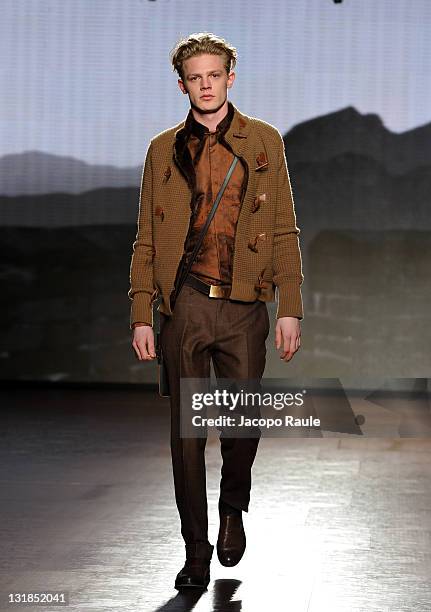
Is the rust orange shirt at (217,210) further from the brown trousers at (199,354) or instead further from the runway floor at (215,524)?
the runway floor at (215,524)

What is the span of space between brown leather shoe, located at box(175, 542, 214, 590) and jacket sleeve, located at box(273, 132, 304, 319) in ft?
1.83

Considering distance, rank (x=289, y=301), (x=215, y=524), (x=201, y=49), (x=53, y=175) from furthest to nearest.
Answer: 1. (x=53, y=175)
2. (x=215, y=524)
3. (x=289, y=301)
4. (x=201, y=49)

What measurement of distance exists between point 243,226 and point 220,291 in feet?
0.52

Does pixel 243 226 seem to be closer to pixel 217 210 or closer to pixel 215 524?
pixel 217 210

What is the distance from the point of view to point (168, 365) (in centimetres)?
327

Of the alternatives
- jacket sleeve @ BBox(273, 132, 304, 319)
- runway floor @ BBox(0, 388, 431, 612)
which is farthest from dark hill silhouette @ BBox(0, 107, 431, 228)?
jacket sleeve @ BBox(273, 132, 304, 319)

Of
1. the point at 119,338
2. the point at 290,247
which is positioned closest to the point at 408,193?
the point at 119,338

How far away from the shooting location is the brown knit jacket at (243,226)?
321 centimetres

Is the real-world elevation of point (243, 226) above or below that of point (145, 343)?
above

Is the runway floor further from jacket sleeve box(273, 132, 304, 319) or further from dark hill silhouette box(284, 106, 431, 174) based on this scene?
dark hill silhouette box(284, 106, 431, 174)

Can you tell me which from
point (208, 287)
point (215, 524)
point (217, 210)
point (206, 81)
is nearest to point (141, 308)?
point (208, 287)

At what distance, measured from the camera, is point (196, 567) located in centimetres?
322

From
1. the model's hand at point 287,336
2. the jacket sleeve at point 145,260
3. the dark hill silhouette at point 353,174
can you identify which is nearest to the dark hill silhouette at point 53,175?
the dark hill silhouette at point 353,174

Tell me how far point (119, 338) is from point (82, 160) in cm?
116
